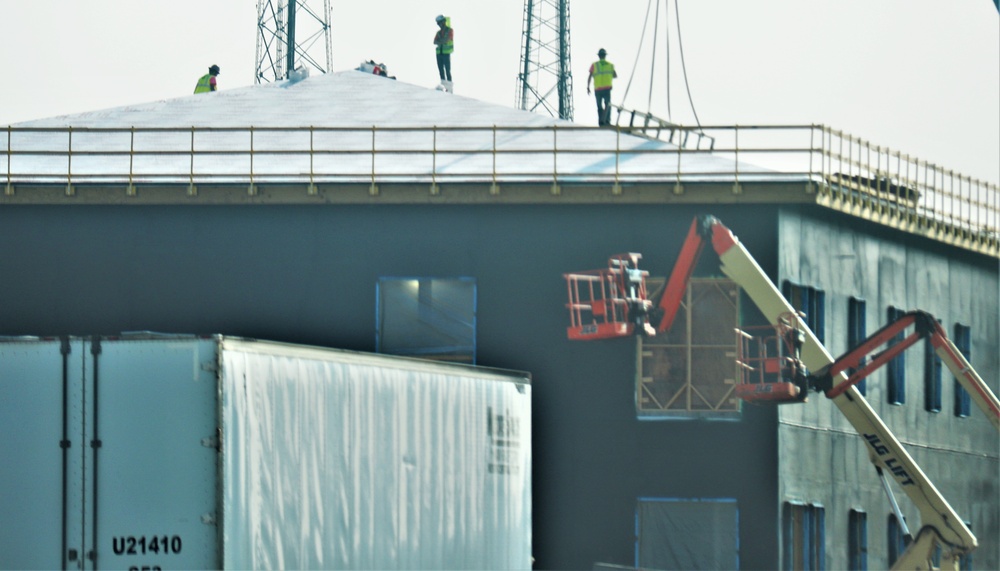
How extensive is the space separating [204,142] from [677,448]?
12208mm

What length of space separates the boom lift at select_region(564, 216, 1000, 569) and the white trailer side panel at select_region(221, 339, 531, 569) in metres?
5.59

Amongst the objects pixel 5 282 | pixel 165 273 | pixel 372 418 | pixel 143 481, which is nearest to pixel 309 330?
pixel 165 273

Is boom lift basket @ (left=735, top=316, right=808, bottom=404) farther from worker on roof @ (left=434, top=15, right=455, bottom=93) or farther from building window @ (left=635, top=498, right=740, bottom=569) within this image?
worker on roof @ (left=434, top=15, right=455, bottom=93)

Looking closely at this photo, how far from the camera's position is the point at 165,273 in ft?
97.1

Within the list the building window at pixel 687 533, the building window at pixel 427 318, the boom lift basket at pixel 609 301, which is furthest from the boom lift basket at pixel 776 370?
the building window at pixel 427 318

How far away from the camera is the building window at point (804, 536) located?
2872 cm

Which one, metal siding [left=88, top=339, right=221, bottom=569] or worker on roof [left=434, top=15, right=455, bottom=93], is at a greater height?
worker on roof [left=434, top=15, right=455, bottom=93]

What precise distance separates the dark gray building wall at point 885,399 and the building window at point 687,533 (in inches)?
48.8

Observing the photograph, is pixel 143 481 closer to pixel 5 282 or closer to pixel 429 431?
pixel 429 431

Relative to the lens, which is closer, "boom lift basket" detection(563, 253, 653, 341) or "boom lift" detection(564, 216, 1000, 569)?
"boom lift" detection(564, 216, 1000, 569)

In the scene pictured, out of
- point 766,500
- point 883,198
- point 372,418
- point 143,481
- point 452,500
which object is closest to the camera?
point 143,481

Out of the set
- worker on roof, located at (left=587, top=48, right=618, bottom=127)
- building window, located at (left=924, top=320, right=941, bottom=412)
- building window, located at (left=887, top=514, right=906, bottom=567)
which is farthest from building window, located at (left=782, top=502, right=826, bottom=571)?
worker on roof, located at (left=587, top=48, right=618, bottom=127)

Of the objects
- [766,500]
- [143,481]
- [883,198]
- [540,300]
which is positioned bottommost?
[766,500]

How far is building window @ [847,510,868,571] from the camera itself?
30.7m
